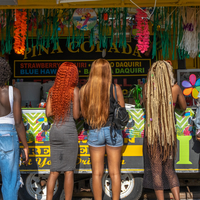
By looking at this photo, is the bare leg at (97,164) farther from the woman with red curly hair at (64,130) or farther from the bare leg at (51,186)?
the bare leg at (51,186)

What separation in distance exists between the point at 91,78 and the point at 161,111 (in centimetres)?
85

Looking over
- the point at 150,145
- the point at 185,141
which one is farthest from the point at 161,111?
the point at 185,141

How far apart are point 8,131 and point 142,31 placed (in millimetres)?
2509

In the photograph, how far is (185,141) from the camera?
3.27 m

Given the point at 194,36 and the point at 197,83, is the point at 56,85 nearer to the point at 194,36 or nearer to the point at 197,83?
the point at 197,83

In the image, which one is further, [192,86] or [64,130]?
[192,86]

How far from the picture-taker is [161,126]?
2.84 m

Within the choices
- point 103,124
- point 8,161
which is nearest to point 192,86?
point 103,124

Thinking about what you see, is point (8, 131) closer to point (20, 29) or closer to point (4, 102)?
point (4, 102)

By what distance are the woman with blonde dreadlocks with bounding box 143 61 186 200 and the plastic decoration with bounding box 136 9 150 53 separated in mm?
1073

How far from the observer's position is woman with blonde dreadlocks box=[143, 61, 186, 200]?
281 centimetres

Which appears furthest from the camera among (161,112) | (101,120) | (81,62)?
(81,62)

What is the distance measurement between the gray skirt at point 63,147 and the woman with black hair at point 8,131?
0.41 meters

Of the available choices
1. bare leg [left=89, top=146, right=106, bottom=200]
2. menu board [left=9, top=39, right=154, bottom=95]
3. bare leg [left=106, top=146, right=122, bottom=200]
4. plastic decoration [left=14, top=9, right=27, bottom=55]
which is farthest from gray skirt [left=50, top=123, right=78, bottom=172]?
menu board [left=9, top=39, right=154, bottom=95]
